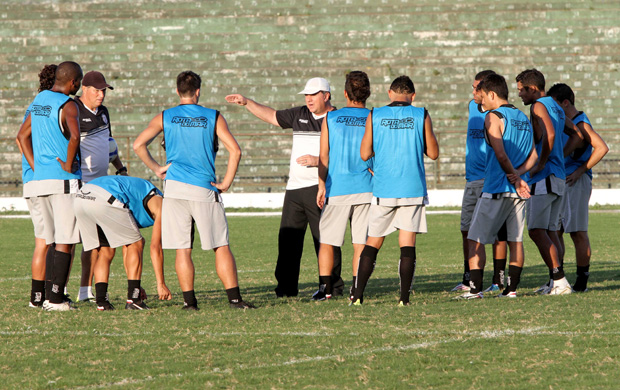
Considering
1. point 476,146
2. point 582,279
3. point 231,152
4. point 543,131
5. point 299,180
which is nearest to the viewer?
point 231,152

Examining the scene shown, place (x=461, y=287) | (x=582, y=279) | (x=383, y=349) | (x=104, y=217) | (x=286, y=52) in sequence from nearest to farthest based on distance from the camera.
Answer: (x=383, y=349) → (x=104, y=217) → (x=582, y=279) → (x=461, y=287) → (x=286, y=52)

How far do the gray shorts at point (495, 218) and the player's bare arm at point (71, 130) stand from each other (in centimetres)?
345

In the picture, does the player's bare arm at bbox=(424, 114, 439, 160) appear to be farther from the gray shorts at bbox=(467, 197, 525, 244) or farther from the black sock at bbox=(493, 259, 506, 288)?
the black sock at bbox=(493, 259, 506, 288)

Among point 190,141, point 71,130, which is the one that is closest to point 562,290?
point 190,141

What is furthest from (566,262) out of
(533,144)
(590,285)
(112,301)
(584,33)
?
(584,33)

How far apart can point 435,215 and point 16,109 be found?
13.7 meters

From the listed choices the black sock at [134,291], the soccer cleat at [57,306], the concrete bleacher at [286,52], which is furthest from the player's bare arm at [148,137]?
the concrete bleacher at [286,52]

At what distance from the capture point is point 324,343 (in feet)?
18.7

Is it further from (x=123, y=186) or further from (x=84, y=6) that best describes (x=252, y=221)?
(x=84, y=6)

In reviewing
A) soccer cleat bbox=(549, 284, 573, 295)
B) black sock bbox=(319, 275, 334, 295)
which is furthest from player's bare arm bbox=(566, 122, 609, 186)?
black sock bbox=(319, 275, 334, 295)

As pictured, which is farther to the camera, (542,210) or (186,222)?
(542,210)

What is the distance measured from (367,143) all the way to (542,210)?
1811 millimetres

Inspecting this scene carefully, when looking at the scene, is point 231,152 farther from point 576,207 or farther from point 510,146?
point 576,207

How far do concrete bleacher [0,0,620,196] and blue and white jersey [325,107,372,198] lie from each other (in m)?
16.1
